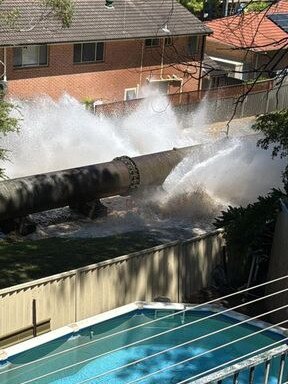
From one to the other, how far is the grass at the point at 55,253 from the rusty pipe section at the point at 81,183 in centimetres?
103

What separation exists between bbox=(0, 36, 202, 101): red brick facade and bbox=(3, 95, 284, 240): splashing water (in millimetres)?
1158

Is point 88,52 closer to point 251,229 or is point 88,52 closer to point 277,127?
point 277,127

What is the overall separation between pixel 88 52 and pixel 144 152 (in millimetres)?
6968

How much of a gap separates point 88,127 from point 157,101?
560 cm

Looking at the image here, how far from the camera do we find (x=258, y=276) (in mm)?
15531

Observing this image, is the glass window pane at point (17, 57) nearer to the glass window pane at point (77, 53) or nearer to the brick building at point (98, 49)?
the brick building at point (98, 49)

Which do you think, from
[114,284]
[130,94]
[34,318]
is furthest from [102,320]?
[130,94]

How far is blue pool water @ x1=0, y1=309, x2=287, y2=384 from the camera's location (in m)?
12.5

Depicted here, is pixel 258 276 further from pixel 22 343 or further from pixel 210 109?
pixel 210 109

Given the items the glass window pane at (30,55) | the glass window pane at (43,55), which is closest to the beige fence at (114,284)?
the glass window pane at (30,55)

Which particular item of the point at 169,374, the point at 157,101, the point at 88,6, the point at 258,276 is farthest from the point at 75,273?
the point at 88,6

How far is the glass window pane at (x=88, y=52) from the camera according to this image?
31109 mm

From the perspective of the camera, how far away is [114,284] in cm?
1358

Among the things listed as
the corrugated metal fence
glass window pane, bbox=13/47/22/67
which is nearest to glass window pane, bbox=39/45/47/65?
glass window pane, bbox=13/47/22/67
